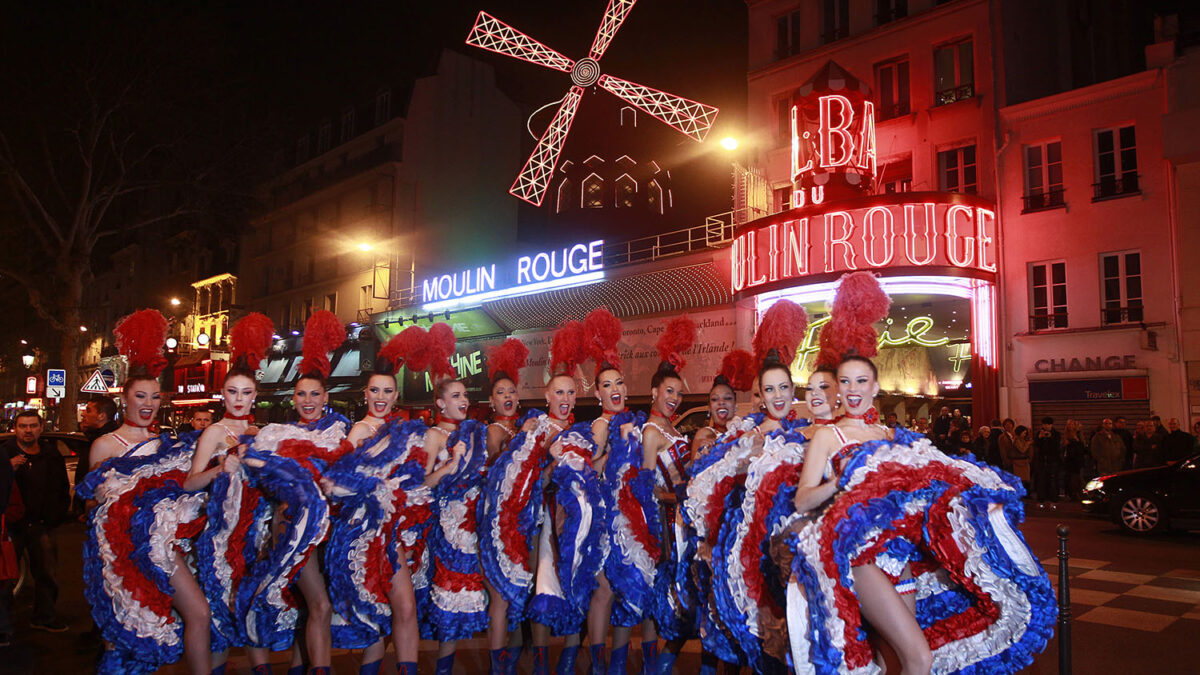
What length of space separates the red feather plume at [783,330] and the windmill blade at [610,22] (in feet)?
73.6

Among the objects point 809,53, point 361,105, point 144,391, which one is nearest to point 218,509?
point 144,391

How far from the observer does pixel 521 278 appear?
1012 inches

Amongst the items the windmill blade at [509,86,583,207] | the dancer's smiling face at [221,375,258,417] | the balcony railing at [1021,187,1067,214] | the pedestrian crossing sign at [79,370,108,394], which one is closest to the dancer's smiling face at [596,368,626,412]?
the dancer's smiling face at [221,375,258,417]

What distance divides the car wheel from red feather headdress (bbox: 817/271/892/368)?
31.2ft

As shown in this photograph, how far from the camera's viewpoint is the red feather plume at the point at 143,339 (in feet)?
Result: 18.8

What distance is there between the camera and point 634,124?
28750 millimetres

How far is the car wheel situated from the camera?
1141 centimetres

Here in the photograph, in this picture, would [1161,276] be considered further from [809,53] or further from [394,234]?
[394,234]

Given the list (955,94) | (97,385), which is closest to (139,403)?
(97,385)

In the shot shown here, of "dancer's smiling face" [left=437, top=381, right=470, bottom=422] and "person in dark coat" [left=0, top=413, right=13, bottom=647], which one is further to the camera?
"person in dark coat" [left=0, top=413, right=13, bottom=647]

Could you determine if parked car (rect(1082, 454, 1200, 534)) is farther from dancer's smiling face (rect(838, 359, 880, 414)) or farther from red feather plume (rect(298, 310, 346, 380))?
red feather plume (rect(298, 310, 346, 380))

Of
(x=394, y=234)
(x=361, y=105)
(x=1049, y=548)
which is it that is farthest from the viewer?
(x=361, y=105)

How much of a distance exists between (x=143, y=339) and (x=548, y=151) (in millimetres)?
22376

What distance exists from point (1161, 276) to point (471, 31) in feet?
64.2
